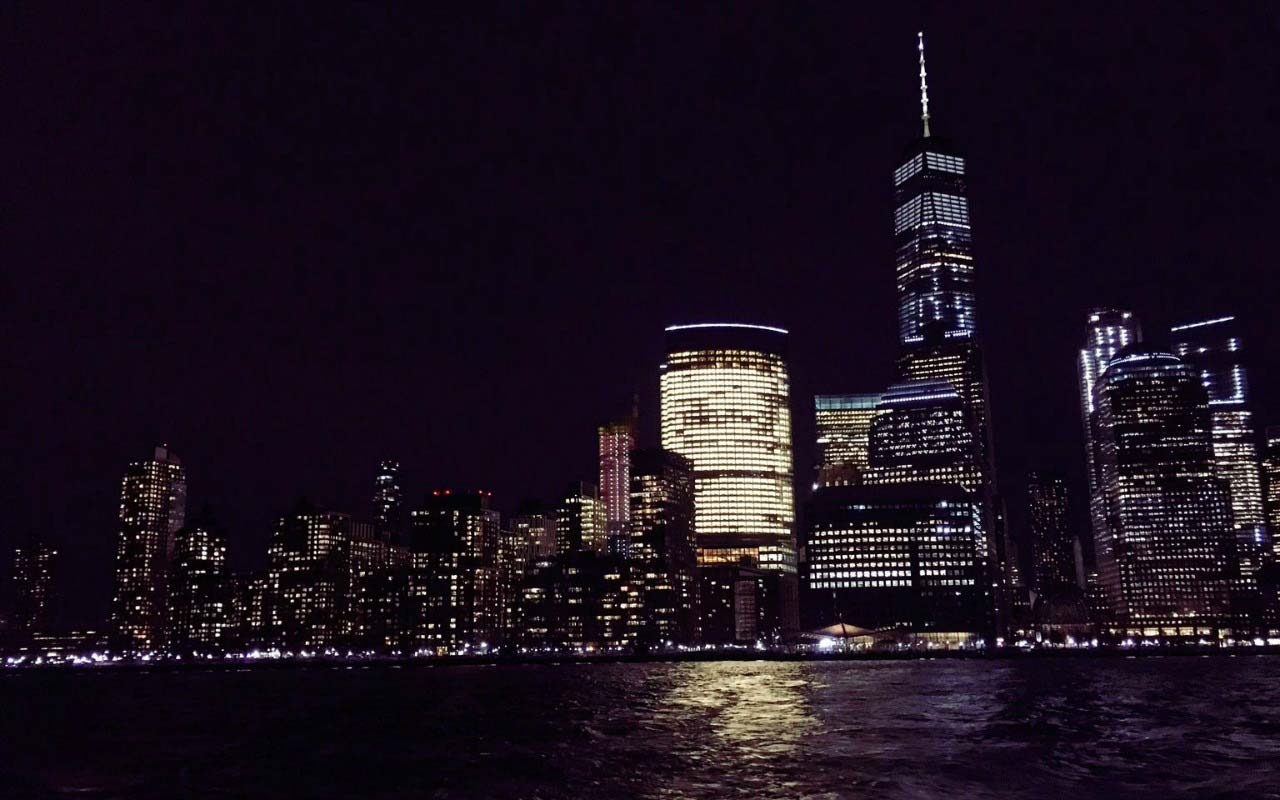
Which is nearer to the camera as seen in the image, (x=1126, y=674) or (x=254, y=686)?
(x=1126, y=674)

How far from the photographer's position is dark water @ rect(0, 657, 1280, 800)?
5203 centimetres

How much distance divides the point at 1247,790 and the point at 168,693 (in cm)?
15299

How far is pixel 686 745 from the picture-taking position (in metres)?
67.8

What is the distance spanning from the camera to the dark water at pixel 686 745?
171ft

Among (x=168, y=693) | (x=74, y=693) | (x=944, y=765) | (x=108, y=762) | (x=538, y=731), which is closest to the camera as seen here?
(x=944, y=765)

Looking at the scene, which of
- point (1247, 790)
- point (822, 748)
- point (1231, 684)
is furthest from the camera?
point (1231, 684)

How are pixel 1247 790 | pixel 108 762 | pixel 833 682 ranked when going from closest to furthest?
pixel 1247 790, pixel 108 762, pixel 833 682

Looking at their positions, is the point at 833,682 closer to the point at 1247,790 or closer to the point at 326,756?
the point at 326,756

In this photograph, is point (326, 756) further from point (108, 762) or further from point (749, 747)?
point (749, 747)

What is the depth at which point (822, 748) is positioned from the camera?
209ft

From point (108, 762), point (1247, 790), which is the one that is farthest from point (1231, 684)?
point (108, 762)

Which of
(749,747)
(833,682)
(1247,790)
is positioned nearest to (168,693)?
(833,682)

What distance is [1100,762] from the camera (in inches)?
2267

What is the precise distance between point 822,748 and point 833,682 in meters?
88.1
